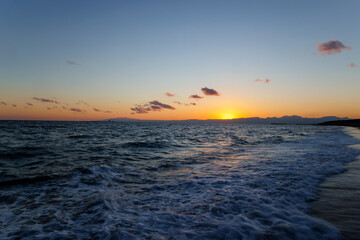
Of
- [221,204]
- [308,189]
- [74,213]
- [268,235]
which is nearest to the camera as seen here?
[268,235]

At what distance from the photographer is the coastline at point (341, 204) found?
144 inches

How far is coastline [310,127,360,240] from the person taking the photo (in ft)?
12.0

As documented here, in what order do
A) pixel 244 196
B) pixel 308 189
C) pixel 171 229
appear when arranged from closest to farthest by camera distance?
pixel 171 229 < pixel 244 196 < pixel 308 189

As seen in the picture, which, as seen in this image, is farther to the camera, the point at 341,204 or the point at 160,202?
the point at 160,202

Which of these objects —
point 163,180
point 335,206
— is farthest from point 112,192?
point 335,206

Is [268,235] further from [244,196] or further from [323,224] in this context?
[244,196]

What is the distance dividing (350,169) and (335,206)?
17.2 ft

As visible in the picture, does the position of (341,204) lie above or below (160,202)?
above

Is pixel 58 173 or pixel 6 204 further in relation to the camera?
pixel 58 173

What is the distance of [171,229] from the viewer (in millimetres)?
3820

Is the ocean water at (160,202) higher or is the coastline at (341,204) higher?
the coastline at (341,204)

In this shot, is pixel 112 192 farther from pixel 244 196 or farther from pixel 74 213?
pixel 244 196

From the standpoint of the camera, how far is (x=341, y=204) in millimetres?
4652

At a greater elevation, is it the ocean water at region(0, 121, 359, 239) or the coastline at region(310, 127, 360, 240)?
the coastline at region(310, 127, 360, 240)
